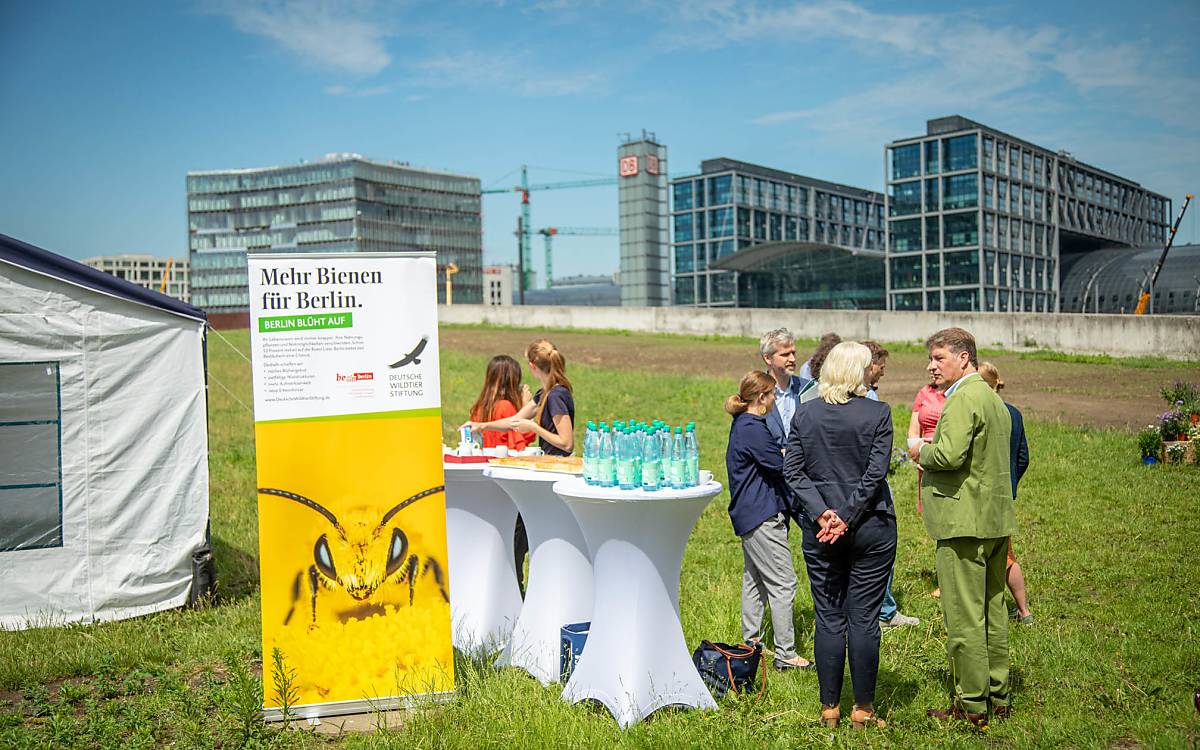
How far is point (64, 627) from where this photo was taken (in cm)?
732

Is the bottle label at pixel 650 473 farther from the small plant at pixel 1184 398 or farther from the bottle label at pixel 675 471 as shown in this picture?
the small plant at pixel 1184 398

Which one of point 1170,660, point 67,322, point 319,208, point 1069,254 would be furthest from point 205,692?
point 319,208

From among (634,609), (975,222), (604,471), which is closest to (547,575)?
(634,609)

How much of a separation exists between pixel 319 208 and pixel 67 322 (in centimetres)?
15533

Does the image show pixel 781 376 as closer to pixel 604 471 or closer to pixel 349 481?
pixel 604 471

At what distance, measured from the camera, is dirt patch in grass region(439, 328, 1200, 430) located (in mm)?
16984

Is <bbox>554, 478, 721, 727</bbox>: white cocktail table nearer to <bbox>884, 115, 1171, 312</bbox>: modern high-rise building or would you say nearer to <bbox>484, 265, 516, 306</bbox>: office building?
<bbox>884, 115, 1171, 312</bbox>: modern high-rise building

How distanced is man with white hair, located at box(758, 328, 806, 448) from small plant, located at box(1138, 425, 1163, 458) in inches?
302

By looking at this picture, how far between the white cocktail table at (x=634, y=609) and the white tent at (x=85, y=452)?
4443mm

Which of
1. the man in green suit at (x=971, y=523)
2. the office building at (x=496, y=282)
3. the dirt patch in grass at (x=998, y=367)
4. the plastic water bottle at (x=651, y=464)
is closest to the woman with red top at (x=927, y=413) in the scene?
the man in green suit at (x=971, y=523)

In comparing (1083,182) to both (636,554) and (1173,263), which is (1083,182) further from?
(636,554)

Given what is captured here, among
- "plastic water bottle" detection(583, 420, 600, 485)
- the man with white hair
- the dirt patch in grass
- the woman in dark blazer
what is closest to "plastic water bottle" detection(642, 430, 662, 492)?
"plastic water bottle" detection(583, 420, 600, 485)

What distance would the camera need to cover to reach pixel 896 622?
6762 mm

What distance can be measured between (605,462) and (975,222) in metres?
68.5
